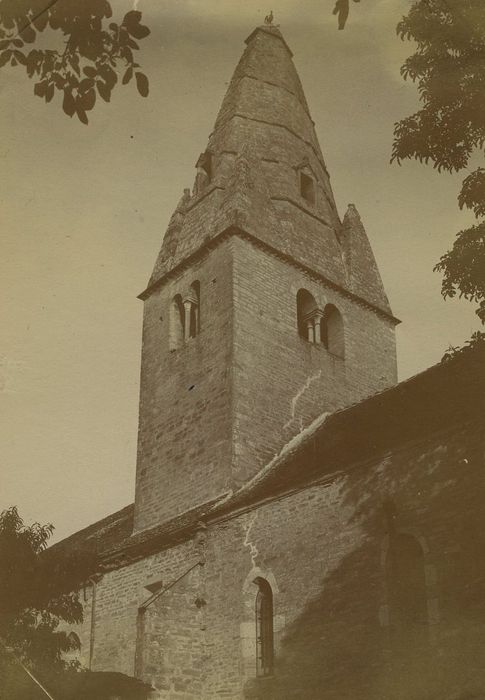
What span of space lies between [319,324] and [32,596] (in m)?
10.3

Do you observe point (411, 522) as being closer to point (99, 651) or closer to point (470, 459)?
point (470, 459)

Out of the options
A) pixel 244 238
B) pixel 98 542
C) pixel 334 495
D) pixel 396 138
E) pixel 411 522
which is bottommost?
pixel 411 522

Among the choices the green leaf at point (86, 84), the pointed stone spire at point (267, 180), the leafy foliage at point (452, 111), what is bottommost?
the green leaf at point (86, 84)

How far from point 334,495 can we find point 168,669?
4634 millimetres

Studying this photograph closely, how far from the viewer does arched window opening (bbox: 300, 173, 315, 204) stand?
80.7ft

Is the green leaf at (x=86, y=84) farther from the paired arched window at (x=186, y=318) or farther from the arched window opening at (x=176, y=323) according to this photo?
the arched window opening at (x=176, y=323)

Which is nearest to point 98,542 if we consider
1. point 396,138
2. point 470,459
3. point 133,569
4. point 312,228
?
point 133,569

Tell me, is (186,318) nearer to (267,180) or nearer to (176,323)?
(176,323)

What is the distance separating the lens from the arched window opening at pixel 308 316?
21719mm

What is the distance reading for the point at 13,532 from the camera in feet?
51.5

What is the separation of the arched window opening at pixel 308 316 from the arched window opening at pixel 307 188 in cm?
388

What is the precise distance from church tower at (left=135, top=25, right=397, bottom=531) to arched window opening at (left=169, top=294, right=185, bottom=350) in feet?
0.10

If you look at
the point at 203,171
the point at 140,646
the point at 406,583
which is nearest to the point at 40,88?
the point at 406,583

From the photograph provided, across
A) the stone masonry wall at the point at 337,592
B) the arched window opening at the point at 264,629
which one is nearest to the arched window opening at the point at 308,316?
the stone masonry wall at the point at 337,592
